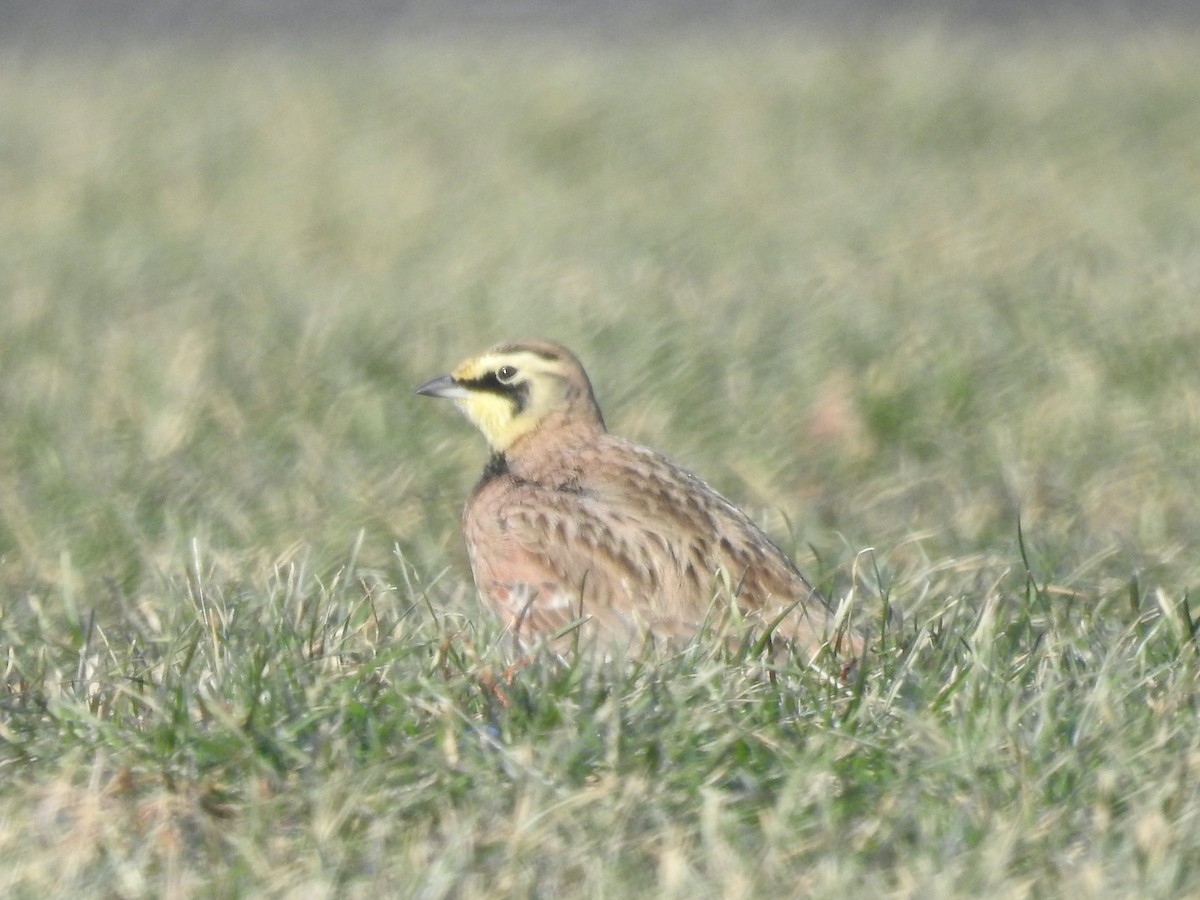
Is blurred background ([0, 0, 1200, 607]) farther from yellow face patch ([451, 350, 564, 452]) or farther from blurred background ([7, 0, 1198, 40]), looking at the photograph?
blurred background ([7, 0, 1198, 40])

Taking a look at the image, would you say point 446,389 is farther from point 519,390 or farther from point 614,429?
point 614,429

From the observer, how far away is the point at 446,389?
5.46 m

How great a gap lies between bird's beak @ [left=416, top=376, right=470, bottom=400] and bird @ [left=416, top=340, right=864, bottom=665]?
94 mm

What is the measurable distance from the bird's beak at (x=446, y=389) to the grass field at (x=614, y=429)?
1.48 ft

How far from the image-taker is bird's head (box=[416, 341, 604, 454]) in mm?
5324

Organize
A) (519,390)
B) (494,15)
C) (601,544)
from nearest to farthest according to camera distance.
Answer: (601,544)
(519,390)
(494,15)

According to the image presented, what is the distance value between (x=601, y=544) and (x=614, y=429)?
74.9 inches

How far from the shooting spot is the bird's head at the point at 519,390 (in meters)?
5.32

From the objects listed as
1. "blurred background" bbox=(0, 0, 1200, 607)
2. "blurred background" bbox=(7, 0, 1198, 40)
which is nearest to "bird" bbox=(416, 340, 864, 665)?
"blurred background" bbox=(0, 0, 1200, 607)

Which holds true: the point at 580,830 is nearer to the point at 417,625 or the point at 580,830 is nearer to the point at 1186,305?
the point at 417,625

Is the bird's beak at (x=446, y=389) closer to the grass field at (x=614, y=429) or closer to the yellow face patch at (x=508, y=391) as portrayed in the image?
the yellow face patch at (x=508, y=391)

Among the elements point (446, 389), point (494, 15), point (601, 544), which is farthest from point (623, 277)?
point (494, 15)

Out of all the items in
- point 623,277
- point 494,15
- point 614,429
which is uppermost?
point 494,15

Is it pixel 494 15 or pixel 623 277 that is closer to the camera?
pixel 623 277
